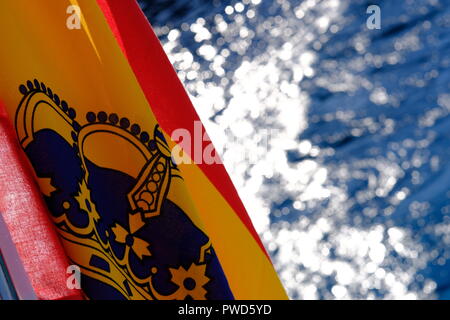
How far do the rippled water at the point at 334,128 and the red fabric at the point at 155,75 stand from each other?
3.97 meters

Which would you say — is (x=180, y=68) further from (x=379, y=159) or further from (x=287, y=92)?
(x=379, y=159)

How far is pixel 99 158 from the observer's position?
1293mm

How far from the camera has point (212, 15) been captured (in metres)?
8.26

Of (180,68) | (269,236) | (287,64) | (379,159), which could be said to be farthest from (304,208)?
(180,68)

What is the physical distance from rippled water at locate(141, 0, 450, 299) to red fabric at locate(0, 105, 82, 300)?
4.23m

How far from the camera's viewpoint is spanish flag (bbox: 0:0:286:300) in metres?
1.24
